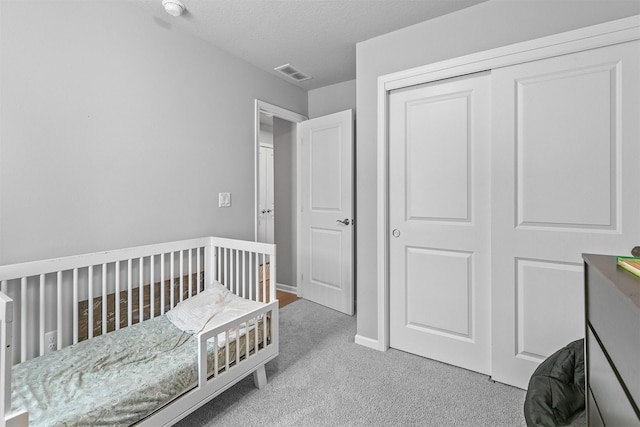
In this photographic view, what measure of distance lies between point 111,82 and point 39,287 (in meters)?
1.27

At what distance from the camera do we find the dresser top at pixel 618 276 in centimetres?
59

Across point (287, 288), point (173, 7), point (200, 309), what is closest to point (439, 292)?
point (200, 309)

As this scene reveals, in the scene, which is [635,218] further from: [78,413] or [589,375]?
[78,413]

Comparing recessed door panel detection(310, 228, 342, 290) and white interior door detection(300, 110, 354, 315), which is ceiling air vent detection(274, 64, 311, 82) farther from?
recessed door panel detection(310, 228, 342, 290)

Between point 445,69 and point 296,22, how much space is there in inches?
43.0

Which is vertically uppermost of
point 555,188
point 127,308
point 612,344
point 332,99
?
point 332,99

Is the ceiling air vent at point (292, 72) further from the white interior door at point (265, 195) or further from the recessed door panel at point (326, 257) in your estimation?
the white interior door at point (265, 195)

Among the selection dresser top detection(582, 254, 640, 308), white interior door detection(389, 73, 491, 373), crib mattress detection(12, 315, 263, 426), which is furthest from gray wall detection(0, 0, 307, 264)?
dresser top detection(582, 254, 640, 308)

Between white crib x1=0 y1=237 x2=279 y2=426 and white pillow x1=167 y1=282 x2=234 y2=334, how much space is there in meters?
0.17

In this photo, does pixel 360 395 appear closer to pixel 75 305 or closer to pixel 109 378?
pixel 109 378

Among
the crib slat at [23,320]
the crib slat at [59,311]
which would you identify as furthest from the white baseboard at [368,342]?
the crib slat at [23,320]

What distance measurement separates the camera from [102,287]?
1.82 m

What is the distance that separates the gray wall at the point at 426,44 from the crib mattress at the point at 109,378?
108cm

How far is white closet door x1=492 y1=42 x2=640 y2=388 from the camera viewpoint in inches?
61.1
